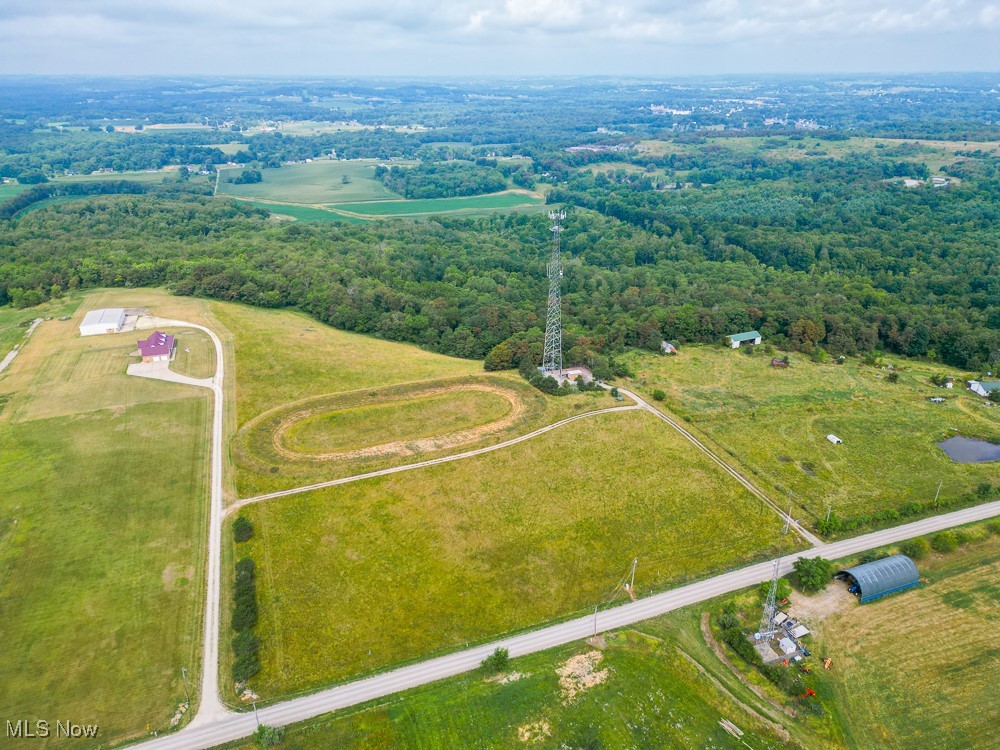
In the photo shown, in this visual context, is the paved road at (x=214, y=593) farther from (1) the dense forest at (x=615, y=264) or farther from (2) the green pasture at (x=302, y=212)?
(2) the green pasture at (x=302, y=212)

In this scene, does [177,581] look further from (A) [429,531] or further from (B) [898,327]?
(B) [898,327]

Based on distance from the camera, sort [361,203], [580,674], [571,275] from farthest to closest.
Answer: [361,203], [571,275], [580,674]

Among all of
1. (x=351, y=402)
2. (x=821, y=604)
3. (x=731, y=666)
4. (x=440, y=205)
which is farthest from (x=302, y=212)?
(x=731, y=666)

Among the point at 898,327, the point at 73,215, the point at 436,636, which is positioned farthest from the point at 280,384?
the point at 73,215

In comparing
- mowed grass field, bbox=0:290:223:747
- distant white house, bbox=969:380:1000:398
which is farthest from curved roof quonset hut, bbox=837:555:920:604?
mowed grass field, bbox=0:290:223:747

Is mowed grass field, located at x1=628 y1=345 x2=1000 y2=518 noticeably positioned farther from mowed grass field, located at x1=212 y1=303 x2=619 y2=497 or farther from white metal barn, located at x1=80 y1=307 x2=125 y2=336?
white metal barn, located at x1=80 y1=307 x2=125 y2=336

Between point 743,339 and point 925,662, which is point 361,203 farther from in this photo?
point 925,662

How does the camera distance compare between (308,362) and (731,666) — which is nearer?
(731,666)
